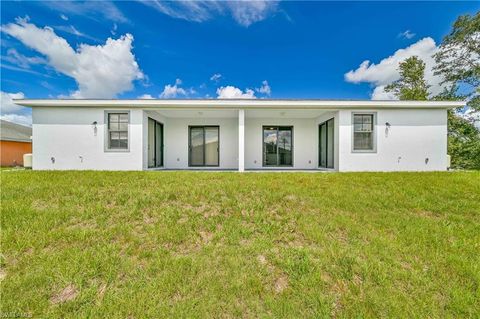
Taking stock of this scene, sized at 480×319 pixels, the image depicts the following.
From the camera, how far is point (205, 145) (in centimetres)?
Answer: 1133

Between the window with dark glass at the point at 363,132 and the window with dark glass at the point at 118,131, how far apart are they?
28.8ft

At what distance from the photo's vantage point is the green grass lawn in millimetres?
2445

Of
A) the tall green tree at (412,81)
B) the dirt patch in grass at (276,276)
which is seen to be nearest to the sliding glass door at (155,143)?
the dirt patch in grass at (276,276)

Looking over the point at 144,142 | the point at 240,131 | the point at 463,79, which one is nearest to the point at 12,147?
the point at 144,142

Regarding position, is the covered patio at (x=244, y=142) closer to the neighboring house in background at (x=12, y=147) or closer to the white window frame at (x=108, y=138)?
the white window frame at (x=108, y=138)

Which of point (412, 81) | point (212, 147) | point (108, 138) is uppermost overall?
point (412, 81)

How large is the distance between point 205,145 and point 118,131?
3866 mm

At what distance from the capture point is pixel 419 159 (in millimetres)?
8875

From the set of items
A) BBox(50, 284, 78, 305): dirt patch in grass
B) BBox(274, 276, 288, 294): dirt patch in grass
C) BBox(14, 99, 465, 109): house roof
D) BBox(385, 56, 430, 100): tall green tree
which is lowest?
BBox(50, 284, 78, 305): dirt patch in grass

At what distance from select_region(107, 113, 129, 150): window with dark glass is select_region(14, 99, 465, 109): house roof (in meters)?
0.45

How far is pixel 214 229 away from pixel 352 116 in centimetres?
748

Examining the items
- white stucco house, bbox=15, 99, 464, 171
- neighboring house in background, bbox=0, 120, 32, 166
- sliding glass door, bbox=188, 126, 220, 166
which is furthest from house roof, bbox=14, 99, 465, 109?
neighboring house in background, bbox=0, 120, 32, 166

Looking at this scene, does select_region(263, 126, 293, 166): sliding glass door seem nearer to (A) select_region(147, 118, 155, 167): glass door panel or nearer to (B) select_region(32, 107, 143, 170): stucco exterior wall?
(A) select_region(147, 118, 155, 167): glass door panel

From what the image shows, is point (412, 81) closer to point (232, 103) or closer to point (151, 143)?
point (232, 103)
